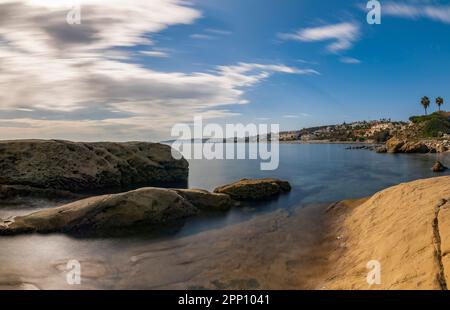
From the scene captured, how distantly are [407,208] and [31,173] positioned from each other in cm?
3878

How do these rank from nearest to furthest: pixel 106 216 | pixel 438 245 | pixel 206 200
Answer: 1. pixel 438 245
2. pixel 106 216
3. pixel 206 200

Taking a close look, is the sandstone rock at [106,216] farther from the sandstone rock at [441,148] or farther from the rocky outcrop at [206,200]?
the sandstone rock at [441,148]

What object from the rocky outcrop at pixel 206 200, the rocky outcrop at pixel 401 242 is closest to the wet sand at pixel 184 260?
the rocky outcrop at pixel 401 242

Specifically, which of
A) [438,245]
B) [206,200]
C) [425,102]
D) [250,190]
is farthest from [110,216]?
[425,102]

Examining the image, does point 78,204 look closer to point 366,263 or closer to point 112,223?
point 112,223

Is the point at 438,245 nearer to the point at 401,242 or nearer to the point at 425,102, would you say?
the point at 401,242

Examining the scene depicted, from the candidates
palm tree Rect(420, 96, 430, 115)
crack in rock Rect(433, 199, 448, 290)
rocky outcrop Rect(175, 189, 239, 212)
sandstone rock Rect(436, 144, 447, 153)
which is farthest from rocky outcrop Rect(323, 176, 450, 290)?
palm tree Rect(420, 96, 430, 115)

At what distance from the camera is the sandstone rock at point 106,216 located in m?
22.4

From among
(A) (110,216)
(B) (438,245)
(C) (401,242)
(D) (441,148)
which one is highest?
(D) (441,148)

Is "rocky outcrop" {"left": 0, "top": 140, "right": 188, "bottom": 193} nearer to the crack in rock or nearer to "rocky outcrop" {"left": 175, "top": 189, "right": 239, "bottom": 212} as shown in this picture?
"rocky outcrop" {"left": 175, "top": 189, "right": 239, "bottom": 212}

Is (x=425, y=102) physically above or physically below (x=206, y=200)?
above

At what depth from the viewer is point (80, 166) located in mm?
43031

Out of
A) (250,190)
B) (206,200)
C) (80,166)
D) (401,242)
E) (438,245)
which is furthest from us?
(80,166)

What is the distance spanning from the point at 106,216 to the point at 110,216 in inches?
10.7
